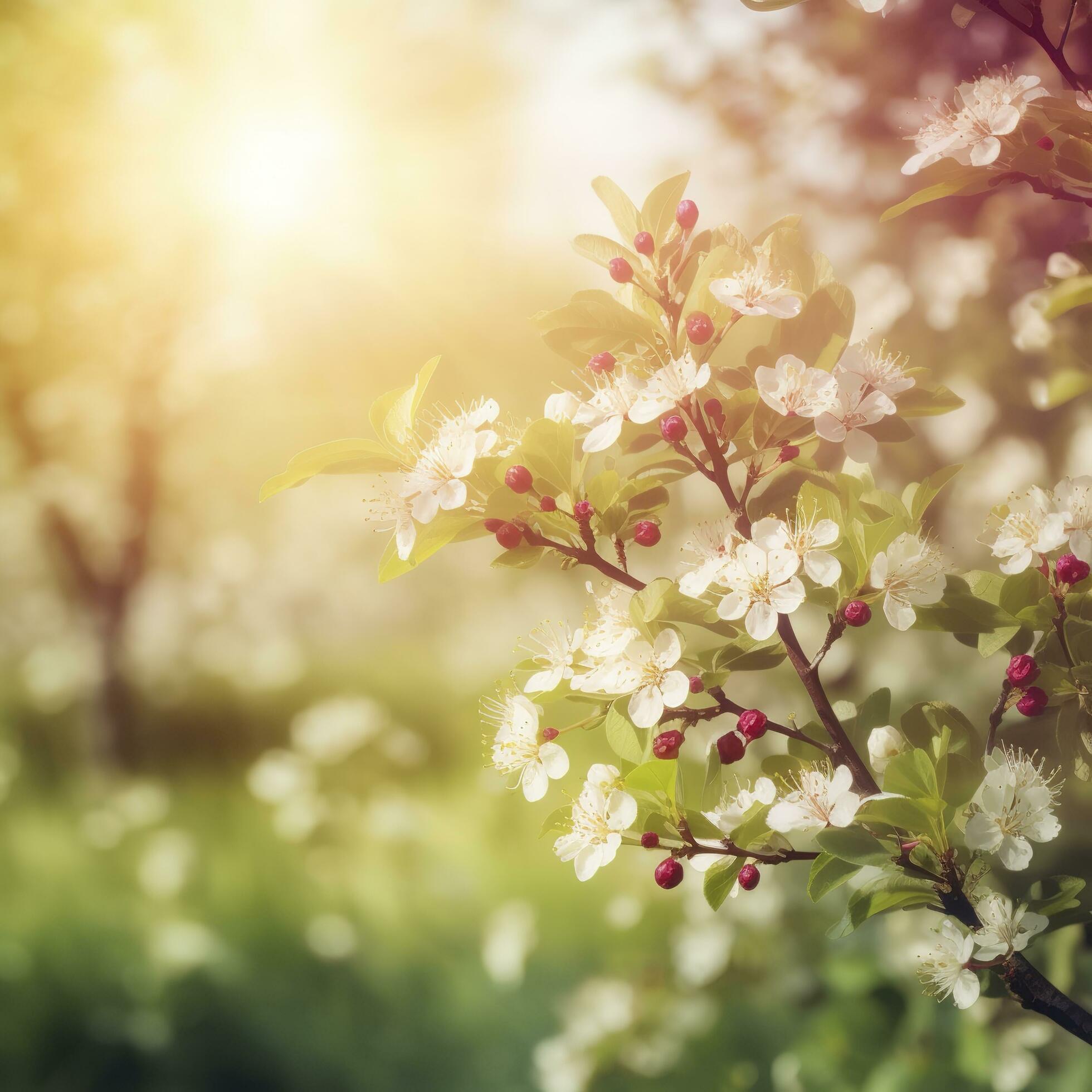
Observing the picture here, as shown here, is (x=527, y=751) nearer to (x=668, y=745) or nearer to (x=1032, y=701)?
(x=668, y=745)

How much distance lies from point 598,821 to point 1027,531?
0.39 meters

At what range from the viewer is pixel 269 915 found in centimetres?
270

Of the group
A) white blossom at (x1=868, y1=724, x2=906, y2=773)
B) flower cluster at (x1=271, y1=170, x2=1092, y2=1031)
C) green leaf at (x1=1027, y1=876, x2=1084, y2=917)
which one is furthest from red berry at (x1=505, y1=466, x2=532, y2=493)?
green leaf at (x1=1027, y1=876, x2=1084, y2=917)

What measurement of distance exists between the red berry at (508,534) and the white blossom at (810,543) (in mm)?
169

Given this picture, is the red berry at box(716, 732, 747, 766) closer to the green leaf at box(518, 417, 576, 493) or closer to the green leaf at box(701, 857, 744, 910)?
the green leaf at box(701, 857, 744, 910)

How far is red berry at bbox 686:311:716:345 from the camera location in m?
0.66

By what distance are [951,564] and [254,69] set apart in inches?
150

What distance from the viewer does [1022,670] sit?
2.22 feet

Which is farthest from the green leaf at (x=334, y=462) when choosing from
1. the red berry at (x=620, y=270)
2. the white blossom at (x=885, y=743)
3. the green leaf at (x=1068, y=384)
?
the green leaf at (x=1068, y=384)

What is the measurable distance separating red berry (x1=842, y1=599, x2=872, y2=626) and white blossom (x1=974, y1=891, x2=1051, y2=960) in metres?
0.23

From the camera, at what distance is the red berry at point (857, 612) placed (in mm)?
638

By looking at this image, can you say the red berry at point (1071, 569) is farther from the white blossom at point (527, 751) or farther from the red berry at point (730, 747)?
the white blossom at point (527, 751)

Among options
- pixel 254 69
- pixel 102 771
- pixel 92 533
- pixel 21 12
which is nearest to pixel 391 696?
pixel 102 771

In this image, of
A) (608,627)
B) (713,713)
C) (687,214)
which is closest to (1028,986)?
(713,713)
